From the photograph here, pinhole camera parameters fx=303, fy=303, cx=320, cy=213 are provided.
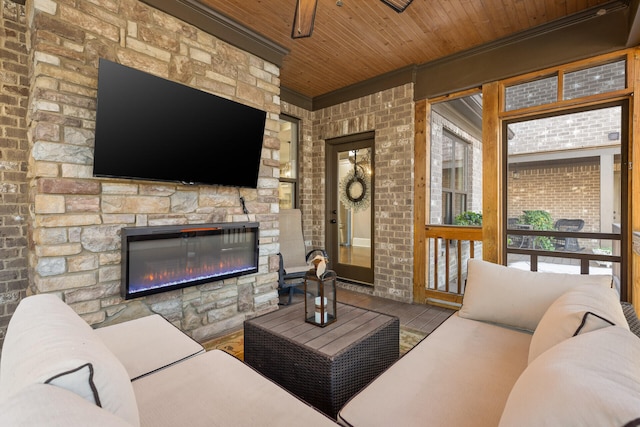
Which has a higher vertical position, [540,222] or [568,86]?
[568,86]

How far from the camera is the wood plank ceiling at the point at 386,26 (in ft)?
8.76

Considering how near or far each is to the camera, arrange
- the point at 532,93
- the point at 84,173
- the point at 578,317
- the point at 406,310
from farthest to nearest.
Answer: the point at 406,310 → the point at 532,93 → the point at 84,173 → the point at 578,317

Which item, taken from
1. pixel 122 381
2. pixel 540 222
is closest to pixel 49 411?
pixel 122 381

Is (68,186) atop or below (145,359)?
atop

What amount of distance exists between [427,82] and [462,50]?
48 centimetres

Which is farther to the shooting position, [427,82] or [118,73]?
[427,82]

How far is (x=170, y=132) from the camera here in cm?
243

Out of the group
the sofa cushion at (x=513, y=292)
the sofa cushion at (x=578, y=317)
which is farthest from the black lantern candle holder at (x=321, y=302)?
the sofa cushion at (x=578, y=317)

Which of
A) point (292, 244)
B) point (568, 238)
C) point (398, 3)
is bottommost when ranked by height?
point (292, 244)

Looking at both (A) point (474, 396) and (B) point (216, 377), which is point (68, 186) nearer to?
(B) point (216, 377)

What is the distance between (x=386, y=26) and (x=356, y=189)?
7.01 feet

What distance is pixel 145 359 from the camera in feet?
4.80

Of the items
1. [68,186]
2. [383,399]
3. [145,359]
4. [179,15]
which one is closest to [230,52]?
[179,15]

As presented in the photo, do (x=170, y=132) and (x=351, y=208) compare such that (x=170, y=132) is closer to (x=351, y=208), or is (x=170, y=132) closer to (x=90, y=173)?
(x=90, y=173)
